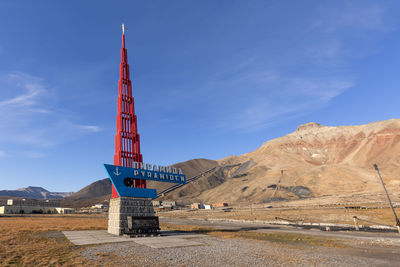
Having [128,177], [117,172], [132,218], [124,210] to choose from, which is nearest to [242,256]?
[132,218]

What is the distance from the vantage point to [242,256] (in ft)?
58.5

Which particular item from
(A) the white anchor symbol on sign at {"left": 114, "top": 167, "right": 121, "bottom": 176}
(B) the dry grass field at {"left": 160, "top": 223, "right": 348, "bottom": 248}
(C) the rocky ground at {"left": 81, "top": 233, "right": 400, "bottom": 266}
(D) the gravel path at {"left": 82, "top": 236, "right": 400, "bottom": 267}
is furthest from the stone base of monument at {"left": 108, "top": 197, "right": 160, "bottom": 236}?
(C) the rocky ground at {"left": 81, "top": 233, "right": 400, "bottom": 266}

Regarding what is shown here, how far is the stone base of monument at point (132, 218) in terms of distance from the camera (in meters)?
30.5

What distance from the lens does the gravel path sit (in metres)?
15.7

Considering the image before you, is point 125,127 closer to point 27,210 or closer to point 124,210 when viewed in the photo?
point 124,210

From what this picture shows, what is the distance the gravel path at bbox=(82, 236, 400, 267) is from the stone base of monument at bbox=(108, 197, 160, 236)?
30.7 feet

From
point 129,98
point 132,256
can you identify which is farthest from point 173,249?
point 129,98

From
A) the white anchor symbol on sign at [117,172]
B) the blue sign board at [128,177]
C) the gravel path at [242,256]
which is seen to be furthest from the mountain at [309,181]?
the white anchor symbol on sign at [117,172]

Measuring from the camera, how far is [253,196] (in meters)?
145

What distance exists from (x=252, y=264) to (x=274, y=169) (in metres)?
178

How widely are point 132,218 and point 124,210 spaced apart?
2.83m

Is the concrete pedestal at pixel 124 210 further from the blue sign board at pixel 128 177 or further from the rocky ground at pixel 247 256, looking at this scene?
the rocky ground at pixel 247 256

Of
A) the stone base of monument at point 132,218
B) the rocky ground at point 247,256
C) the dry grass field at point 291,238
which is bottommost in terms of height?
the dry grass field at point 291,238

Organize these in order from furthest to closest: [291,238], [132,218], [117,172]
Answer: [117,172]
[132,218]
[291,238]
